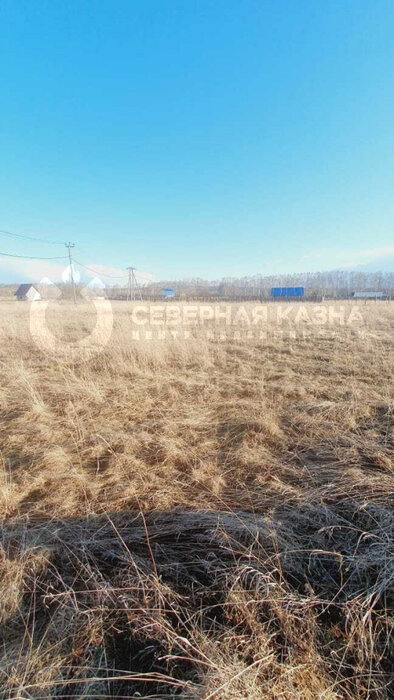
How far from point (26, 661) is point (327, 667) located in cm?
119

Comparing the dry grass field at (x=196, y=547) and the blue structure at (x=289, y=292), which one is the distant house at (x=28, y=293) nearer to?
the blue structure at (x=289, y=292)

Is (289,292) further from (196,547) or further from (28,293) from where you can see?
(196,547)

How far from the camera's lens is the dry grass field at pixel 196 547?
101 centimetres

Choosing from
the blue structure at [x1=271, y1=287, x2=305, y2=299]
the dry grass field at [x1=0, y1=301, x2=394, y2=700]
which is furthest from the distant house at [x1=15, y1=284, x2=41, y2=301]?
the dry grass field at [x1=0, y1=301, x2=394, y2=700]

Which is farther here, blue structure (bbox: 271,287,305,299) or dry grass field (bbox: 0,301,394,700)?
blue structure (bbox: 271,287,305,299)

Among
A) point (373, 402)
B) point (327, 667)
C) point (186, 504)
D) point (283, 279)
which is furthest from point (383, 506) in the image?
point (283, 279)

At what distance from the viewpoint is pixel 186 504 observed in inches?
74.4

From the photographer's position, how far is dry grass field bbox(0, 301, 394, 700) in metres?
1.01

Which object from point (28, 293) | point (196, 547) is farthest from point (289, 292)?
point (196, 547)

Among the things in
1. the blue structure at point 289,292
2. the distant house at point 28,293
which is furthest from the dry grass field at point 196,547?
the distant house at point 28,293

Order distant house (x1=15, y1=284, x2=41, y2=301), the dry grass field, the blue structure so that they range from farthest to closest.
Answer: the blue structure
distant house (x1=15, y1=284, x2=41, y2=301)
the dry grass field

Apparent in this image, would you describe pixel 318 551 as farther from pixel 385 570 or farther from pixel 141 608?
pixel 141 608

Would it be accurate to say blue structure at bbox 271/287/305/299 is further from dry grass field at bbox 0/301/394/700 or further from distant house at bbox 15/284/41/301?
dry grass field at bbox 0/301/394/700

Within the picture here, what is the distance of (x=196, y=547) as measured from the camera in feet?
4.99
